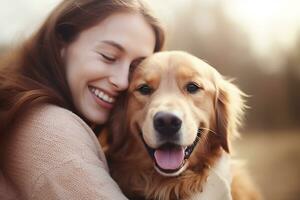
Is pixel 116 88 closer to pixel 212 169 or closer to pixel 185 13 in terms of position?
pixel 212 169

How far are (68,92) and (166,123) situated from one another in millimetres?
440

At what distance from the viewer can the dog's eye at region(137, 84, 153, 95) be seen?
1.78 m

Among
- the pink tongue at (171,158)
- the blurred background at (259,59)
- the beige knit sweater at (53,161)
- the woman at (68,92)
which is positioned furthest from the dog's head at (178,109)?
the blurred background at (259,59)

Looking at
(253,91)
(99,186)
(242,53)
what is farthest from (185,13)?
(99,186)

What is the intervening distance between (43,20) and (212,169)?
907mm

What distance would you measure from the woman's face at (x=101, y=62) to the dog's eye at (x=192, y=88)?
24cm

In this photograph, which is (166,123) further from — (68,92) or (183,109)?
(68,92)

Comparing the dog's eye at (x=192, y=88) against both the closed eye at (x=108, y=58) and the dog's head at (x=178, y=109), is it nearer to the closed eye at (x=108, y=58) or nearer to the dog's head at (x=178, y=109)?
the dog's head at (x=178, y=109)

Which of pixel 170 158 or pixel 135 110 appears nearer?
pixel 170 158

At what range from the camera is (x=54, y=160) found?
52.4 inches

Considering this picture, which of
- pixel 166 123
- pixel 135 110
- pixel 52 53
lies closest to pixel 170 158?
pixel 166 123

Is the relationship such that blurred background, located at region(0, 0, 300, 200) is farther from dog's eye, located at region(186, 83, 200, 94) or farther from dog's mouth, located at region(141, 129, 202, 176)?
dog's mouth, located at region(141, 129, 202, 176)

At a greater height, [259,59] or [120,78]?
[120,78]

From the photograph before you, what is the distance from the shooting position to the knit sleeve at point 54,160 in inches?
52.0
